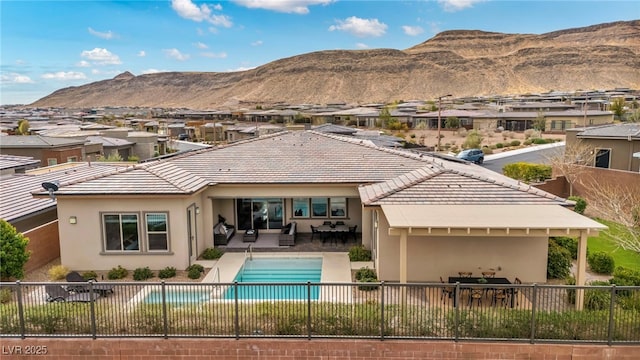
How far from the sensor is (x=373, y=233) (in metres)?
18.0

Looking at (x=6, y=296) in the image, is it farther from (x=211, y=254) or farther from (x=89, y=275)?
(x=211, y=254)

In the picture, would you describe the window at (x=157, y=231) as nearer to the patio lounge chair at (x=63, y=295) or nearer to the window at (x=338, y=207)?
the patio lounge chair at (x=63, y=295)

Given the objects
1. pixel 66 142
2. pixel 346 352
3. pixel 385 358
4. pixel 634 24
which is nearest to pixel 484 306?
pixel 385 358

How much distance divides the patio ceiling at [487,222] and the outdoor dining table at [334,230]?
5753mm

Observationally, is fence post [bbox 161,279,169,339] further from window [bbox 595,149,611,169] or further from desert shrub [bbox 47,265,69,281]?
window [bbox 595,149,611,169]

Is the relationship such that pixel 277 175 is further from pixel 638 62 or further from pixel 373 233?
pixel 638 62

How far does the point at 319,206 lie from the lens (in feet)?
70.5

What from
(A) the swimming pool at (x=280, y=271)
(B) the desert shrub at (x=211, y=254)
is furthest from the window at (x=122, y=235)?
(A) the swimming pool at (x=280, y=271)

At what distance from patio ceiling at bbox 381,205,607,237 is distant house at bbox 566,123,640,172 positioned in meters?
17.1

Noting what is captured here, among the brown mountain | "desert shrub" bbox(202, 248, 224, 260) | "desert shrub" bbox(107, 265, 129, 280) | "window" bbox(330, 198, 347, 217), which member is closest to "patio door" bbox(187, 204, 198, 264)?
"desert shrub" bbox(202, 248, 224, 260)

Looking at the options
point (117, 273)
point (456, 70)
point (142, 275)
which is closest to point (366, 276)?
point (142, 275)

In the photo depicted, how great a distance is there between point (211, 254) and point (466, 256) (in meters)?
9.55

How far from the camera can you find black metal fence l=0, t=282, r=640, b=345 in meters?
10.6

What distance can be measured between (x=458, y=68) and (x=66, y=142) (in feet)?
476
